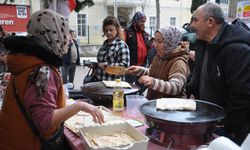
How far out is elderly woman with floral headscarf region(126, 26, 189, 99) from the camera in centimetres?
197

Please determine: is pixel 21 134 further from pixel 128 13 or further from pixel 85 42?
pixel 128 13

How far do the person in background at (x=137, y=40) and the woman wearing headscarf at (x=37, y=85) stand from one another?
2.87 metres

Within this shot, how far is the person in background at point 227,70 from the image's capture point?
152cm

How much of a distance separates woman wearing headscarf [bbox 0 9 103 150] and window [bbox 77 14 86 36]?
16.8 metres

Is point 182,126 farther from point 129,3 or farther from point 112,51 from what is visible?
point 129,3

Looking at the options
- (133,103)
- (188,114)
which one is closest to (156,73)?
(133,103)

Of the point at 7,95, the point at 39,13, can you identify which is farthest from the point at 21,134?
the point at 39,13

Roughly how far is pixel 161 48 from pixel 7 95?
4.29ft

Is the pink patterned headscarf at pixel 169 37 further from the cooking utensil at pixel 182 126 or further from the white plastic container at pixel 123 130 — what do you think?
the white plastic container at pixel 123 130

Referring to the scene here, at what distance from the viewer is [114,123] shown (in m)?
1.44

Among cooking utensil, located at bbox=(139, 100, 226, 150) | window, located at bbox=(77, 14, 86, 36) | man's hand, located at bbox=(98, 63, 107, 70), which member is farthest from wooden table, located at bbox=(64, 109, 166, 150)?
window, located at bbox=(77, 14, 86, 36)

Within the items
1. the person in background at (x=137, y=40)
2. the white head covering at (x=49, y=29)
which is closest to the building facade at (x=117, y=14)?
the person in background at (x=137, y=40)

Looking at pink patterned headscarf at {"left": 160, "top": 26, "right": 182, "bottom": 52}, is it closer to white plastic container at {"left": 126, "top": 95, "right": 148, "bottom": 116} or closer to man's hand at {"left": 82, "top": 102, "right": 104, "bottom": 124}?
white plastic container at {"left": 126, "top": 95, "right": 148, "bottom": 116}

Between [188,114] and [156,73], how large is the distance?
0.93 meters
